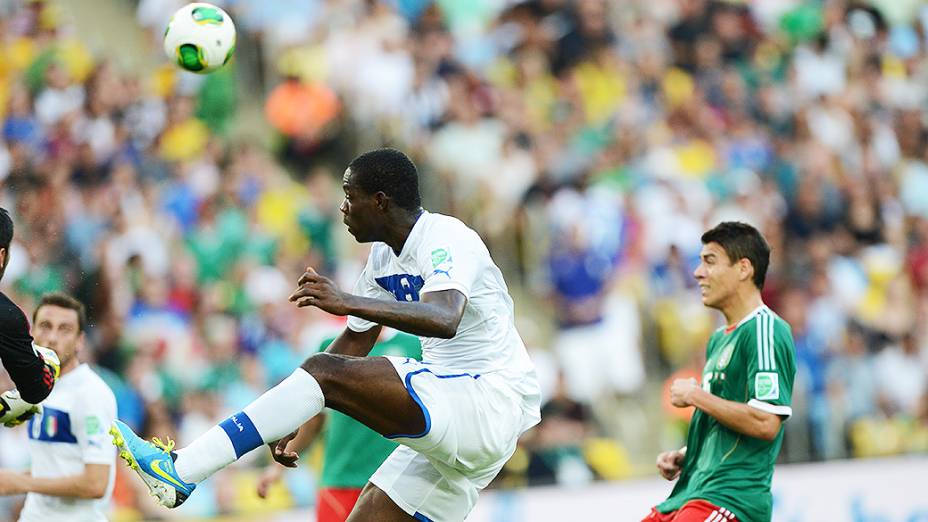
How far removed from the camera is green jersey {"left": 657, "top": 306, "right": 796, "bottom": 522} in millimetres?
6039

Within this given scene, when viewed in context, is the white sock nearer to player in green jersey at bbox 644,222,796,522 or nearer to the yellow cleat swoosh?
the yellow cleat swoosh

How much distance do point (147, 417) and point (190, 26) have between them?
13.5 ft

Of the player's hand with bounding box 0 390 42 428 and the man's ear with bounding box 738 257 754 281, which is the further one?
the man's ear with bounding box 738 257 754 281

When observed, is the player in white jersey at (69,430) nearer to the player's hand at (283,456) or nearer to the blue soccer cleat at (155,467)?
the player's hand at (283,456)

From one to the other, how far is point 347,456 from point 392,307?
2.41 m

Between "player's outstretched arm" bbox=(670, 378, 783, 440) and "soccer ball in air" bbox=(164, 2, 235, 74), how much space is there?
2.99m

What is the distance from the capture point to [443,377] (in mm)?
5590

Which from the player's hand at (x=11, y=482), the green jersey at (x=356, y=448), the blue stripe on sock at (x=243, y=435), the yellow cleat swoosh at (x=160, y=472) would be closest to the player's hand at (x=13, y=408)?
the player's hand at (x=11, y=482)

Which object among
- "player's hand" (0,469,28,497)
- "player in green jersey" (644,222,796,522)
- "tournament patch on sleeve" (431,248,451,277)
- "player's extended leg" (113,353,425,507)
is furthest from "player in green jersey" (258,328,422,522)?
"player's extended leg" (113,353,425,507)

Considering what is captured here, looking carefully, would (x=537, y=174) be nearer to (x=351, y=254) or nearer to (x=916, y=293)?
(x=351, y=254)

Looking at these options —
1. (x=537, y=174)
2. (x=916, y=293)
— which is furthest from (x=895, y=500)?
(x=537, y=174)

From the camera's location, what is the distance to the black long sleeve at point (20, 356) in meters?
5.50

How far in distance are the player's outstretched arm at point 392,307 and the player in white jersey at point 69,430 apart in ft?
7.99

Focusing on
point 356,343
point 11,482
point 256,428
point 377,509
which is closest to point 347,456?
point 356,343
